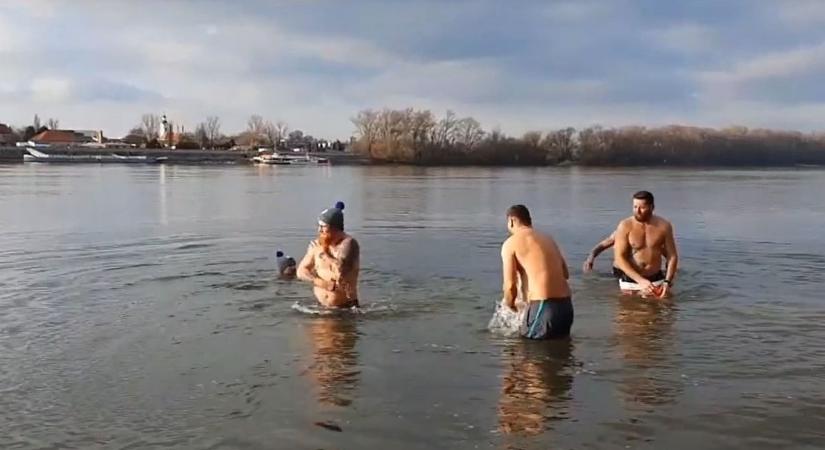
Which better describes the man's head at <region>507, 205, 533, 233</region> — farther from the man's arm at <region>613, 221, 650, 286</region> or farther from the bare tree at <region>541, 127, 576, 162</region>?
the bare tree at <region>541, 127, 576, 162</region>

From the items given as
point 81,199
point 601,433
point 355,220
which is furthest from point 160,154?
point 601,433

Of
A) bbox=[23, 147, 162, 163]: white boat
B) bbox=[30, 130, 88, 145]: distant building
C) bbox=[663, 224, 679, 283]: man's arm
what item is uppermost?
bbox=[30, 130, 88, 145]: distant building

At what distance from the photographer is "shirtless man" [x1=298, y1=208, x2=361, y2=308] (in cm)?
1078

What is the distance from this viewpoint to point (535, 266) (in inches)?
355

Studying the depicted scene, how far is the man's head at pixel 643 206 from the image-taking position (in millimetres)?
12203

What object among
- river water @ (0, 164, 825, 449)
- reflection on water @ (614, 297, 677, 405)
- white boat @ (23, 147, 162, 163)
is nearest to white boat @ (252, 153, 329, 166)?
white boat @ (23, 147, 162, 163)

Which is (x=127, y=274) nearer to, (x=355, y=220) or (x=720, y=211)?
(x=355, y=220)

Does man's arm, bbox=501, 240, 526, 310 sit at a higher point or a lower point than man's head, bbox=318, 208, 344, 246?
lower

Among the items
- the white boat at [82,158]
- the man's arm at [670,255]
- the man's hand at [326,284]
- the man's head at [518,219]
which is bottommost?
the white boat at [82,158]

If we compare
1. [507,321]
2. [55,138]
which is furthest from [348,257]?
[55,138]

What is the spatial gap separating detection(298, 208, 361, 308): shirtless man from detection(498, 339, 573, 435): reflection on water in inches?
101

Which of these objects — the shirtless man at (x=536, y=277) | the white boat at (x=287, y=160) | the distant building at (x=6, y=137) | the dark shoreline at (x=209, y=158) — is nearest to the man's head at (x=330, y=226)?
the shirtless man at (x=536, y=277)

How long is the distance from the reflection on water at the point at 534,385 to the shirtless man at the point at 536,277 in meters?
0.22

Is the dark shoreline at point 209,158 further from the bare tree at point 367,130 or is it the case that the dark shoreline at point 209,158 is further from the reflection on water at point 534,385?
the reflection on water at point 534,385
